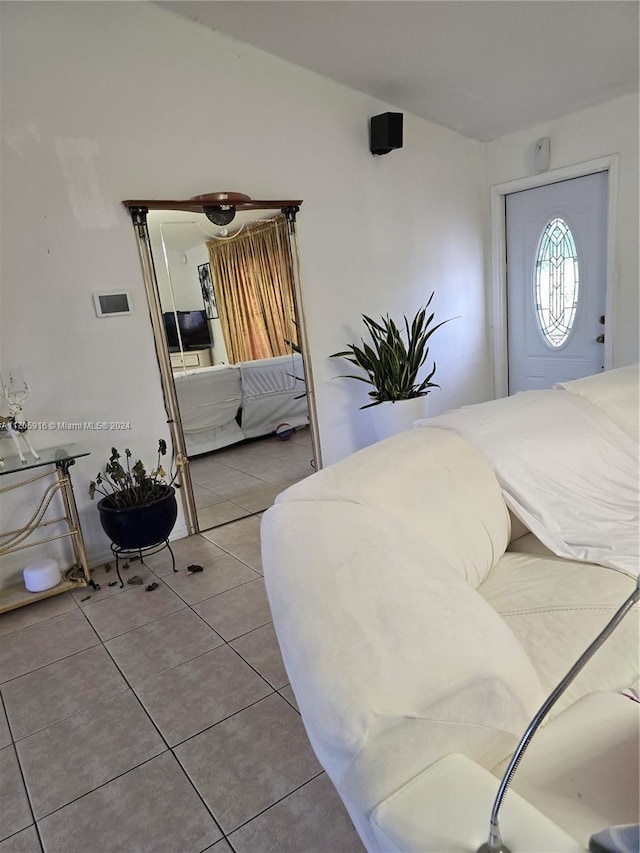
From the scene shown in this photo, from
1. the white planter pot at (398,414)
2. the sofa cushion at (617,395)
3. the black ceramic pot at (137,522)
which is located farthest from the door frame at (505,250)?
the black ceramic pot at (137,522)

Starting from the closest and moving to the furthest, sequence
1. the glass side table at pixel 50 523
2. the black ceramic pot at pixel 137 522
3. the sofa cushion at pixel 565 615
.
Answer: the sofa cushion at pixel 565 615 < the glass side table at pixel 50 523 < the black ceramic pot at pixel 137 522

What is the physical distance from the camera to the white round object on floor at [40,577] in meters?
2.38

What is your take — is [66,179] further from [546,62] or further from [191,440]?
[546,62]

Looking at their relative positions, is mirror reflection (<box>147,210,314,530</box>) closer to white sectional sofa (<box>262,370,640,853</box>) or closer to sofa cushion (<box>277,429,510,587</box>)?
sofa cushion (<box>277,429,510,587</box>)

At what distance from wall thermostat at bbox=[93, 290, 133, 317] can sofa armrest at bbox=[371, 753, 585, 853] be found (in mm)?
2485

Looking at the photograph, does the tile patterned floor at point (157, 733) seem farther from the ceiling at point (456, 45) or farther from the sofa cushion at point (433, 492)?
the ceiling at point (456, 45)

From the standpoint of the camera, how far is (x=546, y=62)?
299 centimetres

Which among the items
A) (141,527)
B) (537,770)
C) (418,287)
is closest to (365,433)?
(418,287)

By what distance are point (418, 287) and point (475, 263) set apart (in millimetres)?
738

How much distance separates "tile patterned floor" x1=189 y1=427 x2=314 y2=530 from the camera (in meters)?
3.10

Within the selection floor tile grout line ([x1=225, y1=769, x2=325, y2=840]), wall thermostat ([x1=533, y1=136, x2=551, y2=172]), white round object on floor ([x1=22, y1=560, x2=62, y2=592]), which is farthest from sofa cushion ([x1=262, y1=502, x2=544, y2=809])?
wall thermostat ([x1=533, y1=136, x2=551, y2=172])

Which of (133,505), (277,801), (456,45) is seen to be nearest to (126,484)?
(133,505)

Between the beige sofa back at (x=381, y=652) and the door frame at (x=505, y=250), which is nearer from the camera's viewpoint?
the beige sofa back at (x=381, y=652)

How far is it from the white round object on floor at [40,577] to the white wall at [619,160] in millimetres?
3801
